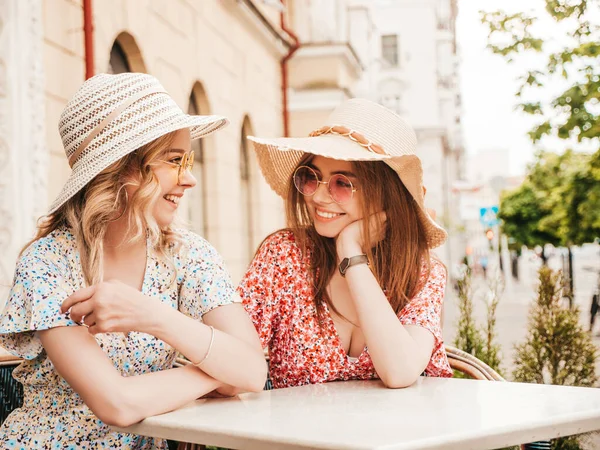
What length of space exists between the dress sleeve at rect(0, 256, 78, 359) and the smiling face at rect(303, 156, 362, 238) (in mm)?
889

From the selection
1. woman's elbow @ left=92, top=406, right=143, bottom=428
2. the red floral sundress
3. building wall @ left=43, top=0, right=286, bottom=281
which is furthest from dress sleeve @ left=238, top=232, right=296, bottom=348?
building wall @ left=43, top=0, right=286, bottom=281

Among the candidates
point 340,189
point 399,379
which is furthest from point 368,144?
point 399,379

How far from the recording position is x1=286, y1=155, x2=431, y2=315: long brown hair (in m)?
2.71

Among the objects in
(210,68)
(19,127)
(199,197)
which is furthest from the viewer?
(199,197)

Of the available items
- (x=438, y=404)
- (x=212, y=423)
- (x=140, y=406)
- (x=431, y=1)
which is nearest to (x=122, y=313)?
(x=140, y=406)

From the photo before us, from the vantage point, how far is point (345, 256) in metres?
2.55

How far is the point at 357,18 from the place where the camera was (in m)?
19.7

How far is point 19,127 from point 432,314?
111 inches

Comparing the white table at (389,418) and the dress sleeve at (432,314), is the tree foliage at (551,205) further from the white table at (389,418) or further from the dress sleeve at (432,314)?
the white table at (389,418)

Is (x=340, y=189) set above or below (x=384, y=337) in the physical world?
above

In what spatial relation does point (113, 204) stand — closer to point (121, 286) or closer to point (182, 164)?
point (182, 164)

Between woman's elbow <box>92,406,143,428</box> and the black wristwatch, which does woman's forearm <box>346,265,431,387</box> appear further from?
woman's elbow <box>92,406,143,428</box>

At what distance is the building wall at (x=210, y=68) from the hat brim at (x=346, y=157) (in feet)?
7.27

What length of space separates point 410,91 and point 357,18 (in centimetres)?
2693
